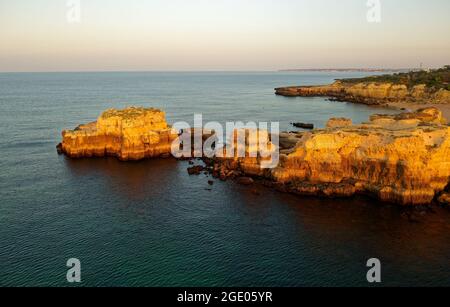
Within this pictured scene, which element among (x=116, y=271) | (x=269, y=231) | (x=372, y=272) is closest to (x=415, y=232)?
(x=372, y=272)

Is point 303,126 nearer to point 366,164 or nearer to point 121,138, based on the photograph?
point 121,138

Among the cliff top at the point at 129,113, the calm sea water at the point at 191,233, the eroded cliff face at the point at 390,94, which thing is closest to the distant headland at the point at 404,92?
the eroded cliff face at the point at 390,94

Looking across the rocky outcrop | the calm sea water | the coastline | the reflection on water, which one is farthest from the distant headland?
the calm sea water

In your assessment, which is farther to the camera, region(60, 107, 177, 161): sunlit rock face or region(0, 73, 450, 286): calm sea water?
region(60, 107, 177, 161): sunlit rock face

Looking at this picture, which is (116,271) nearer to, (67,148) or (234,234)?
Result: (234,234)

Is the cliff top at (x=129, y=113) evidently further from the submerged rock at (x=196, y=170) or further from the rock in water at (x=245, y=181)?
the rock in water at (x=245, y=181)

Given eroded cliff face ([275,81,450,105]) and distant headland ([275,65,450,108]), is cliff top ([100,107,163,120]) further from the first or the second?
eroded cliff face ([275,81,450,105])
